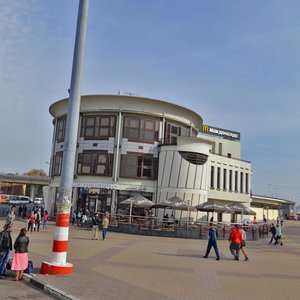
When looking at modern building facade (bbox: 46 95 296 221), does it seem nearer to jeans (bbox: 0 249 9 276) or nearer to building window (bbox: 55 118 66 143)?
building window (bbox: 55 118 66 143)

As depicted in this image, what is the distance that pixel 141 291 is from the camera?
9.57 m

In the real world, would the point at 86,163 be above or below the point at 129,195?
above

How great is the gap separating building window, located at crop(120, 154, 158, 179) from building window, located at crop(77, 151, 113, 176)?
4.56ft

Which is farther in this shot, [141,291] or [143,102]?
[143,102]

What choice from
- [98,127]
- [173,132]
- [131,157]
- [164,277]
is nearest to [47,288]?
[164,277]

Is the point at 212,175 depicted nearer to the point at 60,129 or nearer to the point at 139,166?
the point at 139,166

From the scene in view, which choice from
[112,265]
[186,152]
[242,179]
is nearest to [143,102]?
[186,152]

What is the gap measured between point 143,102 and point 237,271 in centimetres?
2835

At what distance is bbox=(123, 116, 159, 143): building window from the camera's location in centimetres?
3994

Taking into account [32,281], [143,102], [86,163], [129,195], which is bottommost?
[32,281]

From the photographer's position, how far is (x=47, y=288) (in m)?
9.51

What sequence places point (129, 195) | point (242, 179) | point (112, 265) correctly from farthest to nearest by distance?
point (242, 179) < point (129, 195) < point (112, 265)

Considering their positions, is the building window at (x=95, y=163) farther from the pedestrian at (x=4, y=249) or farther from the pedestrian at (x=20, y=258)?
the pedestrian at (x=20, y=258)

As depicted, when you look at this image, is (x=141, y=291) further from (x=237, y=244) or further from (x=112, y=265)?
(x=237, y=244)
